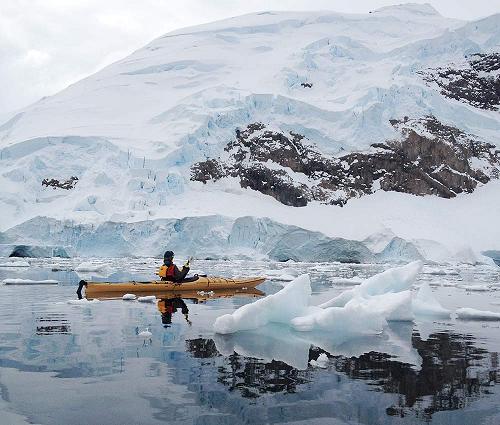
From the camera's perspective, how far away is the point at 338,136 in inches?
1642

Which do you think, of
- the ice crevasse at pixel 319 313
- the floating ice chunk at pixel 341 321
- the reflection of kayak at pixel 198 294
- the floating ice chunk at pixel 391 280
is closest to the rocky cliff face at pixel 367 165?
the reflection of kayak at pixel 198 294

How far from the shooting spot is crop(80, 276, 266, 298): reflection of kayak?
12031 millimetres

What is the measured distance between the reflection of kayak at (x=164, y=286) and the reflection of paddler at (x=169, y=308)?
860 millimetres

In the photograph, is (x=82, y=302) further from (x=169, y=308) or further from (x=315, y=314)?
(x=315, y=314)

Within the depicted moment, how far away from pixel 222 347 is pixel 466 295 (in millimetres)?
8923

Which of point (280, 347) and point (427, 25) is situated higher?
point (427, 25)

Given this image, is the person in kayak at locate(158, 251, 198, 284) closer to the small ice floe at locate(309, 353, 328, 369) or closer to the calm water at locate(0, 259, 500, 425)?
the calm water at locate(0, 259, 500, 425)

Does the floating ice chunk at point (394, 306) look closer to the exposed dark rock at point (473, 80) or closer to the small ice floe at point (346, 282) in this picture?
the small ice floe at point (346, 282)

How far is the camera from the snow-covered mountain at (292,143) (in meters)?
34.1

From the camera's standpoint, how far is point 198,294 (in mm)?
13203

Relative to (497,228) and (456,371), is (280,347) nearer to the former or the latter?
(456,371)

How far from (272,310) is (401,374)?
8.68 feet

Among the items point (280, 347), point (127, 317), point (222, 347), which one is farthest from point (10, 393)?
point (127, 317)

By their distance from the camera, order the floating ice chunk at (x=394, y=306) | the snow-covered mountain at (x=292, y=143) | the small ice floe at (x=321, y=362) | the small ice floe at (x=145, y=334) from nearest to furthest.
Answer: the small ice floe at (x=321, y=362), the small ice floe at (x=145, y=334), the floating ice chunk at (x=394, y=306), the snow-covered mountain at (x=292, y=143)
